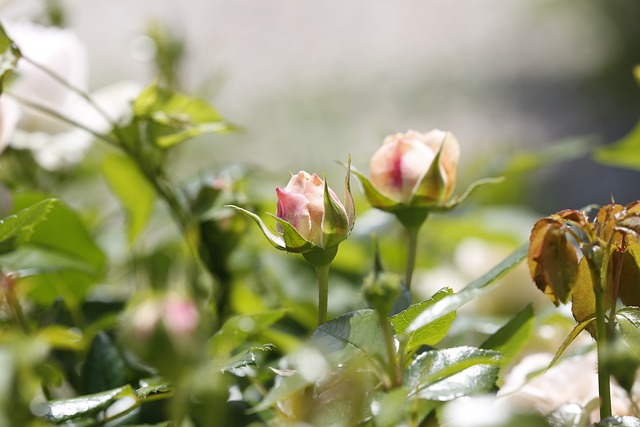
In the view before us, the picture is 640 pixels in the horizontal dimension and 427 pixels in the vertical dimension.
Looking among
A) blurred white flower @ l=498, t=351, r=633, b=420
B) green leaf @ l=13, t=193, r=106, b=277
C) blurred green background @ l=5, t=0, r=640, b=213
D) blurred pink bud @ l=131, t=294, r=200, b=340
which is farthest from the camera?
blurred green background @ l=5, t=0, r=640, b=213

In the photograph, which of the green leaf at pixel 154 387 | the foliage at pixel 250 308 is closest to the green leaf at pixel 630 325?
the foliage at pixel 250 308

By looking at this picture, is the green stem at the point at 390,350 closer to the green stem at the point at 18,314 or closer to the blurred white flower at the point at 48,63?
the green stem at the point at 18,314

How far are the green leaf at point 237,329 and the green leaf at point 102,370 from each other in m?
0.05

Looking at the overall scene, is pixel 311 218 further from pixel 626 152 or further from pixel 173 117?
pixel 626 152

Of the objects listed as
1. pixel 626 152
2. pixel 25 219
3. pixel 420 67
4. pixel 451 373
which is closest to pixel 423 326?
pixel 451 373

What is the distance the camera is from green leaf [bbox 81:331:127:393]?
30 centimetres

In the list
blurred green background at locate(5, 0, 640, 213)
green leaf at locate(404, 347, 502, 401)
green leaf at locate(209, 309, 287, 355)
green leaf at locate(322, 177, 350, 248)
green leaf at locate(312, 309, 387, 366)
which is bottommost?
blurred green background at locate(5, 0, 640, 213)

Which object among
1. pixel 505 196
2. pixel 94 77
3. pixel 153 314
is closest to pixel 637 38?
pixel 94 77

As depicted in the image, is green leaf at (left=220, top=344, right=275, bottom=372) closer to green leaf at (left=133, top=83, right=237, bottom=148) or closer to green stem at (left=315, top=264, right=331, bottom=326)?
green stem at (left=315, top=264, right=331, bottom=326)

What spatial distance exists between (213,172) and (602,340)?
0.20m

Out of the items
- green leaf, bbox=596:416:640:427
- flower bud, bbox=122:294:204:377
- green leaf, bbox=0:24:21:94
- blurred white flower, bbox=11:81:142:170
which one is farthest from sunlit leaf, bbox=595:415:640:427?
blurred white flower, bbox=11:81:142:170

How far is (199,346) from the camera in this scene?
0.17 m

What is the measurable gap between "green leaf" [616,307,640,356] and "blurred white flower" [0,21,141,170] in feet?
0.81

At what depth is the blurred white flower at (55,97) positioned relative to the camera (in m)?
0.43
